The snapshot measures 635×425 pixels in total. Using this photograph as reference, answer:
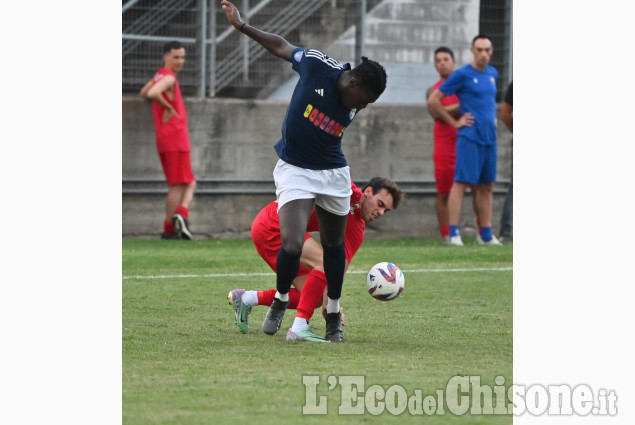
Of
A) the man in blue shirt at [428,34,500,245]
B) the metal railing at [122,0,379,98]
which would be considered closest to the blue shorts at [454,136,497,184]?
the man in blue shirt at [428,34,500,245]

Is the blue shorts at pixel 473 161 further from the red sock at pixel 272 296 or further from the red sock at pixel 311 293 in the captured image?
the red sock at pixel 311 293

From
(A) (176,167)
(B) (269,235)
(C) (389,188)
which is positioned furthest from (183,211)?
(C) (389,188)

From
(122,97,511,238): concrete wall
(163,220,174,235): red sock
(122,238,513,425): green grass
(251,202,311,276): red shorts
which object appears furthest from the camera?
(122,97,511,238): concrete wall

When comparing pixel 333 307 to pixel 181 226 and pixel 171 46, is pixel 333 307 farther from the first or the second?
pixel 171 46

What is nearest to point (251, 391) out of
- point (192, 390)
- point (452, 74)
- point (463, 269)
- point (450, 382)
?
point (192, 390)

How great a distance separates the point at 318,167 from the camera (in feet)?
22.7

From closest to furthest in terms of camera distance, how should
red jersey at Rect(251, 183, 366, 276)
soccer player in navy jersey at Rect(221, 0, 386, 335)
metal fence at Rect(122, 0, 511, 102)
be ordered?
soccer player in navy jersey at Rect(221, 0, 386, 335) → red jersey at Rect(251, 183, 366, 276) → metal fence at Rect(122, 0, 511, 102)

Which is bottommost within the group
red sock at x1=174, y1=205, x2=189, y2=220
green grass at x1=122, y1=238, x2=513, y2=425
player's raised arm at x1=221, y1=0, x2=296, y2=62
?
green grass at x1=122, y1=238, x2=513, y2=425

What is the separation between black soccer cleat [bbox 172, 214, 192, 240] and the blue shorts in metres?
3.37

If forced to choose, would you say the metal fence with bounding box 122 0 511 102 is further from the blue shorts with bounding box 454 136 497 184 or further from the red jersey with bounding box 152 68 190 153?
the blue shorts with bounding box 454 136 497 184

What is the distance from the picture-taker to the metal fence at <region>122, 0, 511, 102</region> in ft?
49.5

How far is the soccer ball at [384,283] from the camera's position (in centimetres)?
757

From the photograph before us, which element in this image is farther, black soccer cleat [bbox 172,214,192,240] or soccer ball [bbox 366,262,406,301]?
black soccer cleat [bbox 172,214,192,240]

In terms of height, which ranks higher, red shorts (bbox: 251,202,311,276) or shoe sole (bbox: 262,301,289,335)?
red shorts (bbox: 251,202,311,276)
